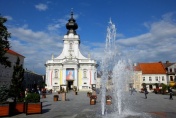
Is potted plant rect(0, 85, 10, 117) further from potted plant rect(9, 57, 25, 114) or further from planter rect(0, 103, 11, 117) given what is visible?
potted plant rect(9, 57, 25, 114)

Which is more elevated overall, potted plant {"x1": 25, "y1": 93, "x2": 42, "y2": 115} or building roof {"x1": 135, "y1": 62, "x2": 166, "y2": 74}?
building roof {"x1": 135, "y1": 62, "x2": 166, "y2": 74}

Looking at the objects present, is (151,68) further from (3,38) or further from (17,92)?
(17,92)

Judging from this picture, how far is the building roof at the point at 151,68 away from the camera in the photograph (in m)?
71.4

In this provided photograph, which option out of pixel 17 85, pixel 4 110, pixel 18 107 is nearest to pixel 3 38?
pixel 17 85

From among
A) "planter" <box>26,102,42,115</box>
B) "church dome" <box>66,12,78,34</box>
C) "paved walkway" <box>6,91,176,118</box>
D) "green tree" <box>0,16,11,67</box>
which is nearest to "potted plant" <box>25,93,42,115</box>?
"planter" <box>26,102,42,115</box>

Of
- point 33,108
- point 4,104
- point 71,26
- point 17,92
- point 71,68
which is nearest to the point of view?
point 4,104

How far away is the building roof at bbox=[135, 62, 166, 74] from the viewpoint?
71.4 meters

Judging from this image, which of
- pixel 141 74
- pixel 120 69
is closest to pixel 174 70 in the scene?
pixel 141 74

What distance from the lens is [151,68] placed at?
241 feet

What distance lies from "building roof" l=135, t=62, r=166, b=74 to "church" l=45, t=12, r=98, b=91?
15.9m

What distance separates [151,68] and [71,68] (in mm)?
26899

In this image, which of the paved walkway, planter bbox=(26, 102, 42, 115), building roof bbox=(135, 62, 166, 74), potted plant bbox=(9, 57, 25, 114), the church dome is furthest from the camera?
→ the church dome

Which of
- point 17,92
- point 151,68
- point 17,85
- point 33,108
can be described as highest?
point 151,68

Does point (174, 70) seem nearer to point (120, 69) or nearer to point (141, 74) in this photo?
point (141, 74)
